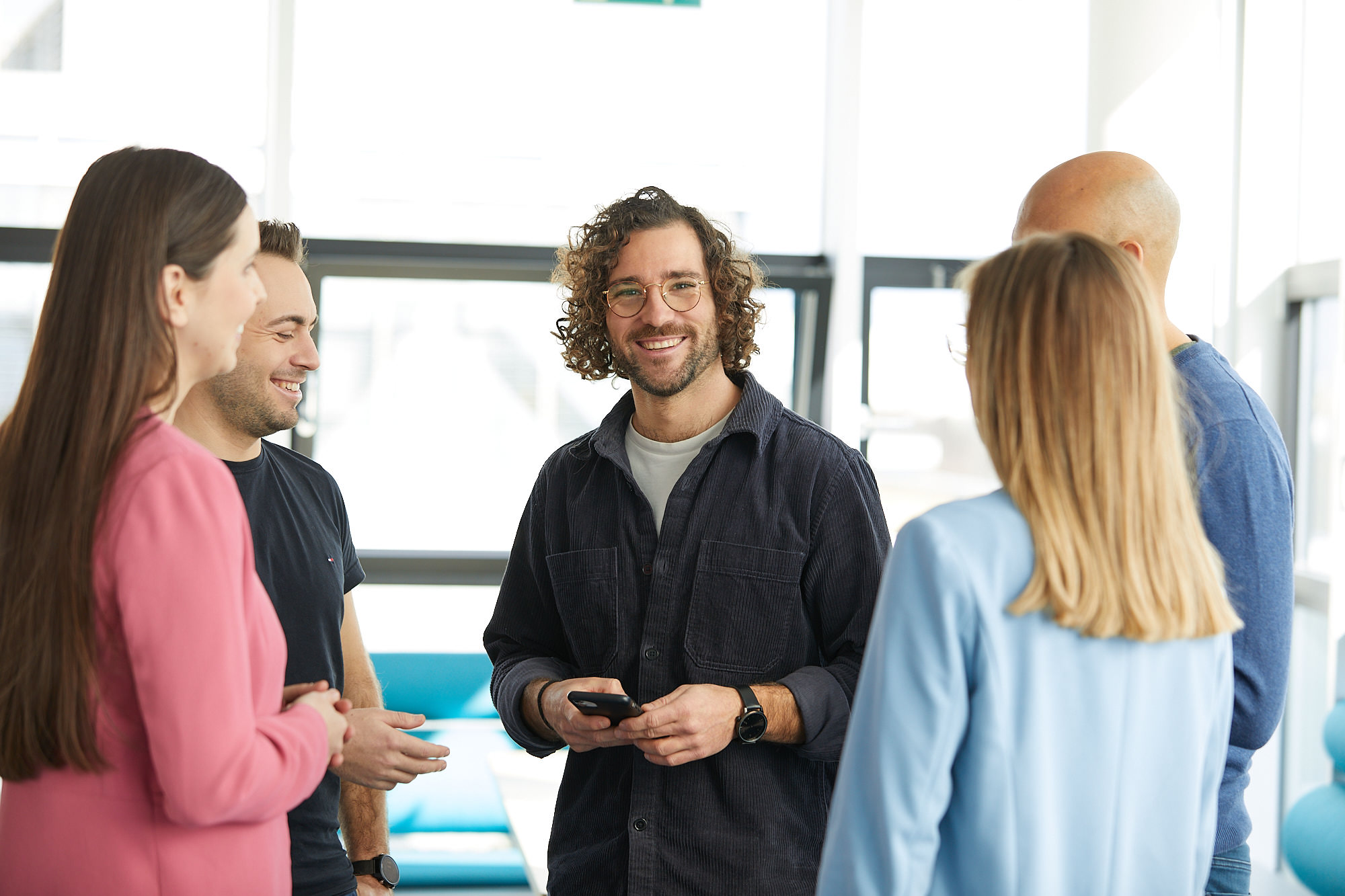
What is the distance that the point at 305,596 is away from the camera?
185 centimetres

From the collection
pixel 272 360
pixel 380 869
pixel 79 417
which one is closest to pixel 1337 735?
pixel 380 869

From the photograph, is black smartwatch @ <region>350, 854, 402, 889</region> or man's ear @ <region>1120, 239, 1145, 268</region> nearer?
man's ear @ <region>1120, 239, 1145, 268</region>

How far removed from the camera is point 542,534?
1.96m

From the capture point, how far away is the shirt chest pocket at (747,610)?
173 centimetres

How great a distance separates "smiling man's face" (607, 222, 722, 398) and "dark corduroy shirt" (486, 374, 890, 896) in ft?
0.39

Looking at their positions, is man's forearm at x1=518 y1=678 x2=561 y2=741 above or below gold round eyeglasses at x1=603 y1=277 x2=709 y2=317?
below

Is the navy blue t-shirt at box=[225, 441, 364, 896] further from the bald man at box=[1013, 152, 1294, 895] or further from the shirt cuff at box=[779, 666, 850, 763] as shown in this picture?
the bald man at box=[1013, 152, 1294, 895]

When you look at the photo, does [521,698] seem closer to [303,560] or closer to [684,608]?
[684,608]

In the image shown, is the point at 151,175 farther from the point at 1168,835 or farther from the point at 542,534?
the point at 1168,835

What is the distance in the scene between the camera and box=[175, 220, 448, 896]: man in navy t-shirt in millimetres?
1718

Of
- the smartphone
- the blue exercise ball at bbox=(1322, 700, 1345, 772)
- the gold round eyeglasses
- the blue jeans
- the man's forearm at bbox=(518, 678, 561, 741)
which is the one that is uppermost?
the gold round eyeglasses

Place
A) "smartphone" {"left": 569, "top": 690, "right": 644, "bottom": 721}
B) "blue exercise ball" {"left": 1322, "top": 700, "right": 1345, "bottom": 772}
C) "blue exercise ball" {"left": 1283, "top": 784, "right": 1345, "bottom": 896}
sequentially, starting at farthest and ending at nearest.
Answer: "blue exercise ball" {"left": 1322, "top": 700, "right": 1345, "bottom": 772}, "blue exercise ball" {"left": 1283, "top": 784, "right": 1345, "bottom": 896}, "smartphone" {"left": 569, "top": 690, "right": 644, "bottom": 721}

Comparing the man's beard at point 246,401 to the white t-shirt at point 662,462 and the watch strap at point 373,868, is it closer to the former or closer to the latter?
the white t-shirt at point 662,462

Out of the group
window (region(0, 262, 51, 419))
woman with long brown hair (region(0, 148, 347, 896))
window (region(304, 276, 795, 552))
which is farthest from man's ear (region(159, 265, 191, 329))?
window (region(0, 262, 51, 419))
